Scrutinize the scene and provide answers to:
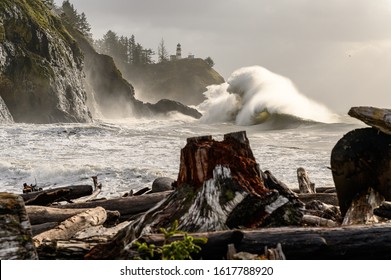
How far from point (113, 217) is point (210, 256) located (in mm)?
3800

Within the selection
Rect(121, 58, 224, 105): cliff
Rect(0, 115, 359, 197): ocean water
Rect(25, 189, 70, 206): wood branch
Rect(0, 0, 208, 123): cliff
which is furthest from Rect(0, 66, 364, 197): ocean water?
Rect(121, 58, 224, 105): cliff

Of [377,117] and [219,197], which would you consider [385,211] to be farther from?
[219,197]

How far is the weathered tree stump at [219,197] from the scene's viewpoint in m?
3.77

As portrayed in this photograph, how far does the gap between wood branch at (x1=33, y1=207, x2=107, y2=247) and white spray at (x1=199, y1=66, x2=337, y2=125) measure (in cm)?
4271

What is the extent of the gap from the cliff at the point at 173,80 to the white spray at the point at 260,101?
60.9 m

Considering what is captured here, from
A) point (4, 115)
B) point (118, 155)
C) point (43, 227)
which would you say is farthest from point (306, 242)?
point (4, 115)

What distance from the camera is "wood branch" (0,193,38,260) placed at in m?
2.96

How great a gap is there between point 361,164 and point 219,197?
2.16 meters

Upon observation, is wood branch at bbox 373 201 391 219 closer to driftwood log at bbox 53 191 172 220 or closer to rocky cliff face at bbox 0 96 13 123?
driftwood log at bbox 53 191 172 220

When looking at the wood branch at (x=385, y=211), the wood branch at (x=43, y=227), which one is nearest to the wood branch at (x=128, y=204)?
the wood branch at (x=43, y=227)

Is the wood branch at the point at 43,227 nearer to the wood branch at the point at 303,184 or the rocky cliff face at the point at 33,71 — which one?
the wood branch at the point at 303,184

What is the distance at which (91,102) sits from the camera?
7206 centimetres

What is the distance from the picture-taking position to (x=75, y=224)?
5535 mm

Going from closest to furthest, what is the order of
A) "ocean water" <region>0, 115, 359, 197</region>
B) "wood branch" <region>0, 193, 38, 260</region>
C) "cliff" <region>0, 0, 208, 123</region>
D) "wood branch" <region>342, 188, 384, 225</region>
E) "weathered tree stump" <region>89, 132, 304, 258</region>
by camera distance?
"wood branch" <region>0, 193, 38, 260</region> < "weathered tree stump" <region>89, 132, 304, 258</region> < "wood branch" <region>342, 188, 384, 225</region> < "ocean water" <region>0, 115, 359, 197</region> < "cliff" <region>0, 0, 208, 123</region>
